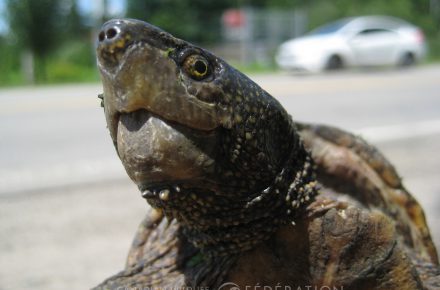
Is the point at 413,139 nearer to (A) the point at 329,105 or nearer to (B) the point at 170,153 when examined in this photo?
(A) the point at 329,105

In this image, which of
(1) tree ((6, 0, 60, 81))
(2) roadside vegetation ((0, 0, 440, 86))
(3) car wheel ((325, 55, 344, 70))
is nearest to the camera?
(3) car wheel ((325, 55, 344, 70))

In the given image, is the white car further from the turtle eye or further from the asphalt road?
the turtle eye

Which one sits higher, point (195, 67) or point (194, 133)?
point (195, 67)

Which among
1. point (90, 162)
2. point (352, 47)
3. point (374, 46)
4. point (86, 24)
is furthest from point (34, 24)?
point (86, 24)

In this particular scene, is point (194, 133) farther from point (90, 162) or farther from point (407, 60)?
point (407, 60)

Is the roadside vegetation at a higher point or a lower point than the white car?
higher

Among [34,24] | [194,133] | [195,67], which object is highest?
[34,24]

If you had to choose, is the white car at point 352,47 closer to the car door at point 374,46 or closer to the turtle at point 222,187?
the car door at point 374,46

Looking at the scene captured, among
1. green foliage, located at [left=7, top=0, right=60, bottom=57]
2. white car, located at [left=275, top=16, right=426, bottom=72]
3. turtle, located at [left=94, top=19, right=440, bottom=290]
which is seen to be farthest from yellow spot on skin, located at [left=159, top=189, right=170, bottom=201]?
green foliage, located at [left=7, top=0, right=60, bottom=57]
